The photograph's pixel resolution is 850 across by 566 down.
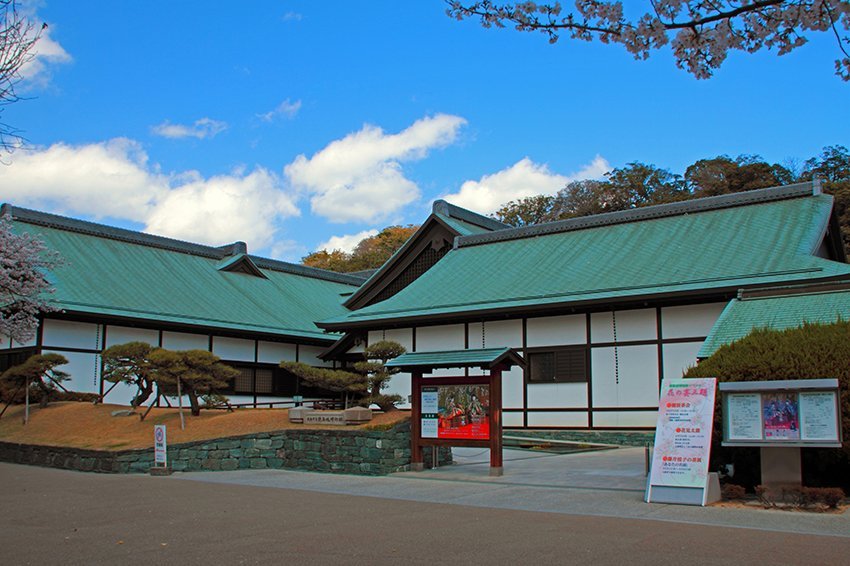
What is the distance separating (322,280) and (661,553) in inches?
1380

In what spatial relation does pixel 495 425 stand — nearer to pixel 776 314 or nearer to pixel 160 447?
pixel 776 314

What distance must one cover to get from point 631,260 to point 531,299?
11.7 feet

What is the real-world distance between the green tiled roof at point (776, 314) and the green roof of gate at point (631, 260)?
358 cm

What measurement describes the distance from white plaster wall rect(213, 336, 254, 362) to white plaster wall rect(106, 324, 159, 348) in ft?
8.25

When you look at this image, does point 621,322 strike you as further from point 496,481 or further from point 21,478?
point 21,478

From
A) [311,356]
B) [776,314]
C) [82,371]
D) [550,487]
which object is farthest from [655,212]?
[82,371]

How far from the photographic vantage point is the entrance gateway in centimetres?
1591

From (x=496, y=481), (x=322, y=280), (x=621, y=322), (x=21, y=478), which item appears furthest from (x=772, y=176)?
(x=21, y=478)

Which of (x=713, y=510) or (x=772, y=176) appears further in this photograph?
(x=772, y=176)

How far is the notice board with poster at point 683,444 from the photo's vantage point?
11.6m

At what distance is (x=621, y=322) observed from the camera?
22.9m

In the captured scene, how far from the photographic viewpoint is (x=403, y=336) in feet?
91.0

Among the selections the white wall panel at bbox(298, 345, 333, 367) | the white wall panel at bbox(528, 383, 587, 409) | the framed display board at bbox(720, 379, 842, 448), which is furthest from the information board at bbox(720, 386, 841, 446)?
the white wall panel at bbox(298, 345, 333, 367)

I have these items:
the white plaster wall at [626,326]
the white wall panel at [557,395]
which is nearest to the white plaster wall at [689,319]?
the white plaster wall at [626,326]
